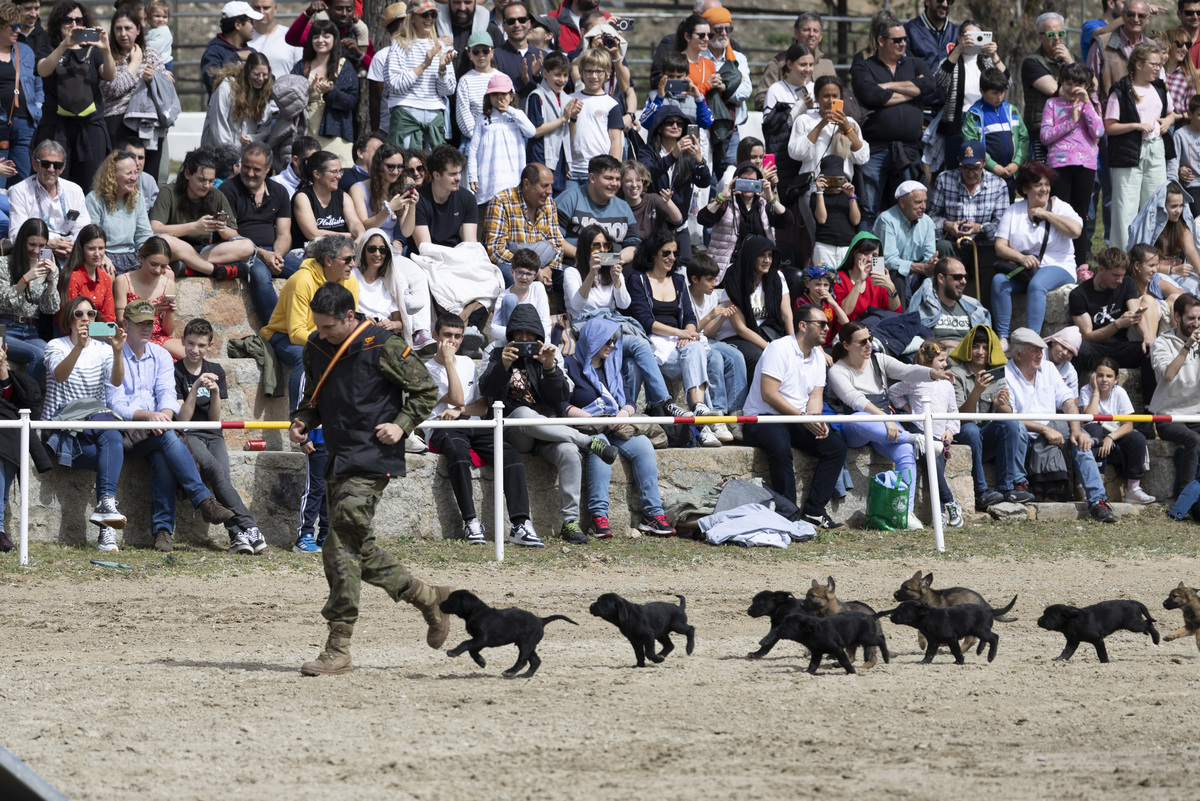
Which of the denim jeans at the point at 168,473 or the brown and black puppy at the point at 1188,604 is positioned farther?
the denim jeans at the point at 168,473

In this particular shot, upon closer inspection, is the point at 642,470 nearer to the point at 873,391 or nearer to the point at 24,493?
the point at 873,391

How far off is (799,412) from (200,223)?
564cm

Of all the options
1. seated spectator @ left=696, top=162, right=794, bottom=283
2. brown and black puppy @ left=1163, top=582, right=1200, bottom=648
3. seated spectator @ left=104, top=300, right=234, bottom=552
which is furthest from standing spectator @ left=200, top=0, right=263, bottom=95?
brown and black puppy @ left=1163, top=582, right=1200, bottom=648

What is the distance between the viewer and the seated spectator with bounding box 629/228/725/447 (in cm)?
1344

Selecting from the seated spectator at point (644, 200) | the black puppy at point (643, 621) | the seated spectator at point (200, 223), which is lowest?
the black puppy at point (643, 621)

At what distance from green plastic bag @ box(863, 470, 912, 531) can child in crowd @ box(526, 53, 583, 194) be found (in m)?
4.79

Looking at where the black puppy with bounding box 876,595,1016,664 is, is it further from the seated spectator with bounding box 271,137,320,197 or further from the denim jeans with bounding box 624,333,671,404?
the seated spectator with bounding box 271,137,320,197

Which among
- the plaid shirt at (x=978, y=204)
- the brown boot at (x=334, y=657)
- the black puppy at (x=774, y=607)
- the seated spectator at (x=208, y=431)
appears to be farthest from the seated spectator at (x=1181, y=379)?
the brown boot at (x=334, y=657)

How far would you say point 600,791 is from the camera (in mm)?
6023

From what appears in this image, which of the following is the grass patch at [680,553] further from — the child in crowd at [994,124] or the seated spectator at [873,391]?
the child in crowd at [994,124]

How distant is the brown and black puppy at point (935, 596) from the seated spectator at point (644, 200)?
670 cm

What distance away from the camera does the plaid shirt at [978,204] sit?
1628 cm

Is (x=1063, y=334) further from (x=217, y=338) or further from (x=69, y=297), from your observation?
(x=69, y=297)

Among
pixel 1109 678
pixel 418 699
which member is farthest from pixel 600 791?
pixel 1109 678
